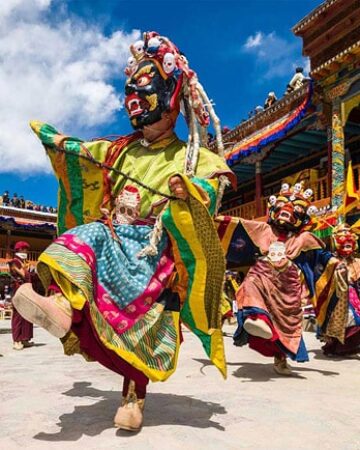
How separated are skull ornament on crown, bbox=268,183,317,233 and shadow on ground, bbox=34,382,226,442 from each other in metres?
2.21

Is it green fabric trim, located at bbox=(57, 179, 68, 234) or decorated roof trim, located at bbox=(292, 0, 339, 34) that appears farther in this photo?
decorated roof trim, located at bbox=(292, 0, 339, 34)

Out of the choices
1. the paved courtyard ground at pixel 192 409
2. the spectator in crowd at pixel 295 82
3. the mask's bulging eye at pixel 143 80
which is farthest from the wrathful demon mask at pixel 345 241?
the spectator in crowd at pixel 295 82

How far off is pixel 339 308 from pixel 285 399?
8.29 feet

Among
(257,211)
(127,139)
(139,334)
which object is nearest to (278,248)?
(127,139)

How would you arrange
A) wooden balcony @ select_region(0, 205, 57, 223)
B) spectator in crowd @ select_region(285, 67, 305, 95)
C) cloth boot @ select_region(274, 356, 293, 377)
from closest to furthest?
1. cloth boot @ select_region(274, 356, 293, 377)
2. spectator in crowd @ select_region(285, 67, 305, 95)
3. wooden balcony @ select_region(0, 205, 57, 223)

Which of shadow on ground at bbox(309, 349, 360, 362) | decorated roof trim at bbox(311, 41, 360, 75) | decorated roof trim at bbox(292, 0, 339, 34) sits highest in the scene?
decorated roof trim at bbox(292, 0, 339, 34)

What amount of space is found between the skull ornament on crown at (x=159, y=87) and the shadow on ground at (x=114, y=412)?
5.49 feet

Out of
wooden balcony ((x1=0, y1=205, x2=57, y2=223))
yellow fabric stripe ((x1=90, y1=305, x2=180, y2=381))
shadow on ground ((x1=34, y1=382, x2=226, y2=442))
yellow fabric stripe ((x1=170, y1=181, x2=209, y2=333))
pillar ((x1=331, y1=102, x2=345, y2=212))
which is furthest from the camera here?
wooden balcony ((x1=0, y1=205, x2=57, y2=223))

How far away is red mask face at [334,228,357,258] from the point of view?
634cm

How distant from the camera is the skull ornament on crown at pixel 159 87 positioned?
3.06 meters

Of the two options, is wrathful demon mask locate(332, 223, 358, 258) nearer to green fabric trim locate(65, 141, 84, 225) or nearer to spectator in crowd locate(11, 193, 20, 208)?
green fabric trim locate(65, 141, 84, 225)

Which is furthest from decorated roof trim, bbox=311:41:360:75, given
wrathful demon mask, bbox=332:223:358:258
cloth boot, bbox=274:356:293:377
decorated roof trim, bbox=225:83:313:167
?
cloth boot, bbox=274:356:293:377

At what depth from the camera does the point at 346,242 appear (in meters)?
6.34

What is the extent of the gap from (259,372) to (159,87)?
2.83 metres
